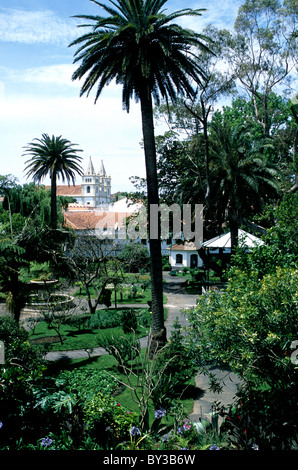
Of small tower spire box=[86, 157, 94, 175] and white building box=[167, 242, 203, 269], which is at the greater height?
small tower spire box=[86, 157, 94, 175]

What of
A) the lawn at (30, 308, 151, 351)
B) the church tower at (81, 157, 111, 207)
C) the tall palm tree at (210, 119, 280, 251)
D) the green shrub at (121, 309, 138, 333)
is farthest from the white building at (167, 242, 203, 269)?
the church tower at (81, 157, 111, 207)

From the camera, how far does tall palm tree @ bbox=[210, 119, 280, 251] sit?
79.3ft

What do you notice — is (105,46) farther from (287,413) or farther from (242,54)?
(242,54)

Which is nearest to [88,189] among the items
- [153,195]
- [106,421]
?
[153,195]

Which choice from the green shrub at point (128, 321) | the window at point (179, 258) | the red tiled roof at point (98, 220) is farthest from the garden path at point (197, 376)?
the red tiled roof at point (98, 220)

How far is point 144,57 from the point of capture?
14.0m

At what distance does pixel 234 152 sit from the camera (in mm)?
24312

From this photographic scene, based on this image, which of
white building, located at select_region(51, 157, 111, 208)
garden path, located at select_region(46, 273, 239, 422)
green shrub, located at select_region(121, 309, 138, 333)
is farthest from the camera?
white building, located at select_region(51, 157, 111, 208)

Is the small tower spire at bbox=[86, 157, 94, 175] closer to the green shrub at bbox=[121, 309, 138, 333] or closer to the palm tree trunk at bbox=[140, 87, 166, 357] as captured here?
the green shrub at bbox=[121, 309, 138, 333]

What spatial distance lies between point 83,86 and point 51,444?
1290 cm

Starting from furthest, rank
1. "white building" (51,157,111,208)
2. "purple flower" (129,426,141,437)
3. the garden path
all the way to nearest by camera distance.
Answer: "white building" (51,157,111,208), the garden path, "purple flower" (129,426,141,437)

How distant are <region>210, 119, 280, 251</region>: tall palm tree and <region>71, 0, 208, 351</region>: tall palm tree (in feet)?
29.4

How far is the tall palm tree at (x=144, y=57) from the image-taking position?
14023mm

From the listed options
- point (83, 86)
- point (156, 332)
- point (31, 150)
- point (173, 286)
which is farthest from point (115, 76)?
point (173, 286)
